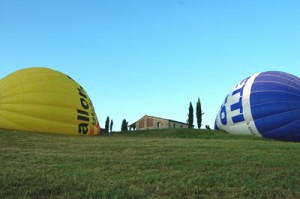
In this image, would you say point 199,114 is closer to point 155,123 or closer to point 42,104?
point 155,123

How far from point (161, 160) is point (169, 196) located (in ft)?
11.3

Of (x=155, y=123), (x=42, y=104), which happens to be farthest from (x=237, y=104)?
(x=155, y=123)

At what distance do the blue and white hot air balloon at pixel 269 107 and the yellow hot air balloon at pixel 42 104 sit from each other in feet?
32.4

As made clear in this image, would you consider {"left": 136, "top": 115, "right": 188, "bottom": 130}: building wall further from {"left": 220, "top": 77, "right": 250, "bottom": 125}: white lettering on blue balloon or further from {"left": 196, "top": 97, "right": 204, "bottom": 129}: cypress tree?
{"left": 220, "top": 77, "right": 250, "bottom": 125}: white lettering on blue balloon

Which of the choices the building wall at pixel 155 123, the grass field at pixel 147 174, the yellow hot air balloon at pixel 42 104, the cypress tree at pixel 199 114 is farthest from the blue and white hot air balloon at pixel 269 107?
the building wall at pixel 155 123

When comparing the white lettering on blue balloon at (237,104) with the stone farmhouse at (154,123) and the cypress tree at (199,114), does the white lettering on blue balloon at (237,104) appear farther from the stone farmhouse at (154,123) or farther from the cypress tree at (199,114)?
the stone farmhouse at (154,123)

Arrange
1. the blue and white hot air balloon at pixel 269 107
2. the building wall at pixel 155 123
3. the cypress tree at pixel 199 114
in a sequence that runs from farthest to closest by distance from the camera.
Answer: the building wall at pixel 155 123
the cypress tree at pixel 199 114
the blue and white hot air balloon at pixel 269 107

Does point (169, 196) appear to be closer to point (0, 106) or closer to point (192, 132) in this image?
point (0, 106)

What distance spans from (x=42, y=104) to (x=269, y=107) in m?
13.4

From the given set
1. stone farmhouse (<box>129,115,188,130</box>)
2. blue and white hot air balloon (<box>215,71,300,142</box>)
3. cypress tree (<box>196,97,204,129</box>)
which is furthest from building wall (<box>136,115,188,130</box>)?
blue and white hot air balloon (<box>215,71,300,142</box>)

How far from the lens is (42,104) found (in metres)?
18.9

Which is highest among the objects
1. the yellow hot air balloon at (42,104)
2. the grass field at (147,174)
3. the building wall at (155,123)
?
the building wall at (155,123)

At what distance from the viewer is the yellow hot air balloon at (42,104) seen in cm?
1839

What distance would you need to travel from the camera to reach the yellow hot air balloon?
18391mm
